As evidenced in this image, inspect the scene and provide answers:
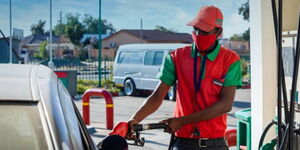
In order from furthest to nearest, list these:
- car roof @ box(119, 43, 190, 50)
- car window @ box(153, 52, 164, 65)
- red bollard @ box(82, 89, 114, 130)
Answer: car window @ box(153, 52, 164, 65), car roof @ box(119, 43, 190, 50), red bollard @ box(82, 89, 114, 130)

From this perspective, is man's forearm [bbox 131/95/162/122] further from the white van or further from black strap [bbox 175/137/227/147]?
the white van

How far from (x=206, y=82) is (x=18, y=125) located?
1.61 m

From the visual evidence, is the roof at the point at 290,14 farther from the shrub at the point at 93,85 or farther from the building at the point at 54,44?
the building at the point at 54,44

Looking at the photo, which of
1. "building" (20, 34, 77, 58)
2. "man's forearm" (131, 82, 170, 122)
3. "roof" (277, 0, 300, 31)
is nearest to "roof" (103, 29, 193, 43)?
"building" (20, 34, 77, 58)

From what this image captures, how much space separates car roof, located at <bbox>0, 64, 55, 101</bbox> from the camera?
1838mm

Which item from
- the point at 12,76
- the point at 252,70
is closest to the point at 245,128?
the point at 252,70

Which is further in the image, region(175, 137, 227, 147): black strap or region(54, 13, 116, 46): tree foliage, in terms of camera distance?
region(54, 13, 116, 46): tree foliage

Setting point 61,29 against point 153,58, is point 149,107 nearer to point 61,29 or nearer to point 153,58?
point 153,58

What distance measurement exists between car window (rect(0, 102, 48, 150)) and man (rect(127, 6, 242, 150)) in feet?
4.41

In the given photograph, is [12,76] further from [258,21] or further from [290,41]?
[258,21]

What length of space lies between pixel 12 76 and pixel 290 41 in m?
2.88

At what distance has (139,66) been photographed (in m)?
19.0

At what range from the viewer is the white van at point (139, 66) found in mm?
18062

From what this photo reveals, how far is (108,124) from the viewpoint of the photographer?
10.5m
